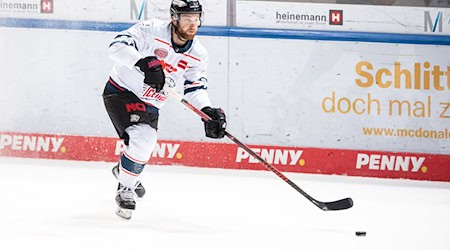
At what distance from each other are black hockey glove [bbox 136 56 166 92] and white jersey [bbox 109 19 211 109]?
19cm

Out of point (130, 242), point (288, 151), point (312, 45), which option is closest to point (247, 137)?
point (288, 151)

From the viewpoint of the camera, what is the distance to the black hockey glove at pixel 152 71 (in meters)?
4.38

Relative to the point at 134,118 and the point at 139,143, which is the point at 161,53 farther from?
the point at 139,143

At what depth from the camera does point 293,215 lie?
4.81 metres

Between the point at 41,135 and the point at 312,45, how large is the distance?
2.00m

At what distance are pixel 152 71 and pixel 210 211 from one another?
2.96ft

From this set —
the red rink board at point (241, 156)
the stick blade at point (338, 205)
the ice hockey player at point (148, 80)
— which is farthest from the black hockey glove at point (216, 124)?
the red rink board at point (241, 156)

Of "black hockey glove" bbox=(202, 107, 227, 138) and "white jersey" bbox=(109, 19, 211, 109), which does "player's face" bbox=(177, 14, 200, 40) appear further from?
"black hockey glove" bbox=(202, 107, 227, 138)

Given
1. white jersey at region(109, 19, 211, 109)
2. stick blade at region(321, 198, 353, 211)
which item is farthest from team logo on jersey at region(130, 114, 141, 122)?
stick blade at region(321, 198, 353, 211)

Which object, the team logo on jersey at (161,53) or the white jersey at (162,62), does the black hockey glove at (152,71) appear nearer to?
the white jersey at (162,62)

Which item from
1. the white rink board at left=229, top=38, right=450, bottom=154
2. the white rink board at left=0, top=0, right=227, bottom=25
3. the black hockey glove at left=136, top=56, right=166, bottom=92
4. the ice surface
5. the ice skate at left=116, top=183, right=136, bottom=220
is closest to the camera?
the ice surface

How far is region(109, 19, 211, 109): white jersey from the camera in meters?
4.72

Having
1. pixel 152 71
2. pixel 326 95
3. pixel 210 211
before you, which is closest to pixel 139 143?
pixel 152 71

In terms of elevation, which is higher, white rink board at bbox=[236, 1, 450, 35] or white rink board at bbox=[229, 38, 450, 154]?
white rink board at bbox=[236, 1, 450, 35]
